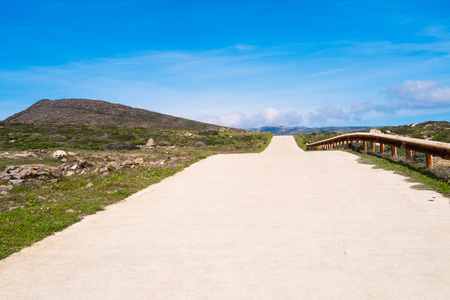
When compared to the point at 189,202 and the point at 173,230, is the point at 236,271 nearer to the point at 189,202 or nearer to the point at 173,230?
the point at 173,230

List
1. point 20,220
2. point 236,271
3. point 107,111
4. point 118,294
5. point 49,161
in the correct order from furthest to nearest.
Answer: point 107,111 → point 49,161 → point 20,220 → point 236,271 → point 118,294

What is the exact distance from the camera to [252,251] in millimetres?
Result: 4246

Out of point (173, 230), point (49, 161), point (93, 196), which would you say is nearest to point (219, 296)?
point (173, 230)

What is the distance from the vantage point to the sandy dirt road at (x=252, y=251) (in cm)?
332

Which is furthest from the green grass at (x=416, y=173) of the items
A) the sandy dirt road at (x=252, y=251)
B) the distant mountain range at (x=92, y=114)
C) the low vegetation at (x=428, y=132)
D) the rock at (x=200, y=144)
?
the distant mountain range at (x=92, y=114)

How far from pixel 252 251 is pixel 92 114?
402 feet

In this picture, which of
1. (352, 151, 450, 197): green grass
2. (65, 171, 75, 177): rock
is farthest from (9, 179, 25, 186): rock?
(352, 151, 450, 197): green grass

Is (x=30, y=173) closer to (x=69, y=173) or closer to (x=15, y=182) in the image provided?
(x=15, y=182)

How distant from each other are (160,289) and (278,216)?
2983mm

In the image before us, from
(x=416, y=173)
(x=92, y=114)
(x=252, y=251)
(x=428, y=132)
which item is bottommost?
(x=252, y=251)

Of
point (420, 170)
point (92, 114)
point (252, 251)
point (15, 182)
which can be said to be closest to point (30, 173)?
point (15, 182)

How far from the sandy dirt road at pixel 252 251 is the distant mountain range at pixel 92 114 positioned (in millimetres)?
103909

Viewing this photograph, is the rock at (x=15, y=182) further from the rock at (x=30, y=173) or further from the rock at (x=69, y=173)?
the rock at (x=69, y=173)

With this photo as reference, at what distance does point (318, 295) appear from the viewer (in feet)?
10.2
